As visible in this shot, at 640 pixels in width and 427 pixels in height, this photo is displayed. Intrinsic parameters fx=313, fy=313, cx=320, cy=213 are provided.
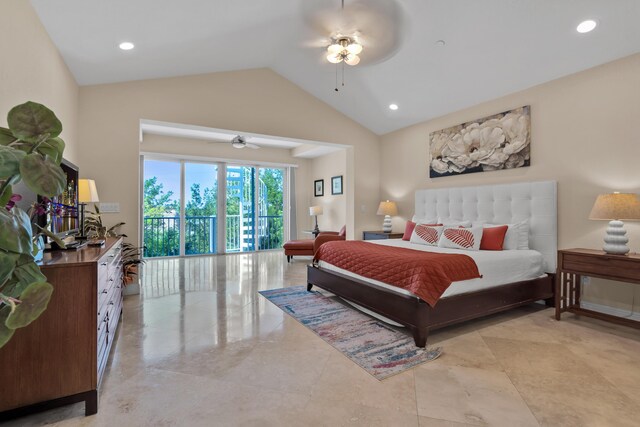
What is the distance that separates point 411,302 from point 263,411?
136cm

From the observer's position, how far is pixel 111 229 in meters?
3.69

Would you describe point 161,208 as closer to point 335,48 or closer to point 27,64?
point 27,64

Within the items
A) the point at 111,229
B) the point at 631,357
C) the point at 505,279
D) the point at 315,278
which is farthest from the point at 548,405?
the point at 111,229

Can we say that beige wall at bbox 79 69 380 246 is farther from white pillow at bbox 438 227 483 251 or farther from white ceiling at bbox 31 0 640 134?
white pillow at bbox 438 227 483 251

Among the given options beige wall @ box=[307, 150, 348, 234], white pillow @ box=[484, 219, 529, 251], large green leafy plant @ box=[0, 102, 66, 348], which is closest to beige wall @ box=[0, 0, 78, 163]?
large green leafy plant @ box=[0, 102, 66, 348]

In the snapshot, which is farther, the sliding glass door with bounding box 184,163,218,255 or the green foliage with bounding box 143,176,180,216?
the sliding glass door with bounding box 184,163,218,255

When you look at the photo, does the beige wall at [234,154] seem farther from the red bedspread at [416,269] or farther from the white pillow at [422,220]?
the red bedspread at [416,269]

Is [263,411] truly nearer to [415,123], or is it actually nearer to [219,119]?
[219,119]

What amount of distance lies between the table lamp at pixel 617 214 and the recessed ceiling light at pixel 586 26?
1.49m

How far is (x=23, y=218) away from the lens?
3.56 ft

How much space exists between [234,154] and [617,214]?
6.54 metres

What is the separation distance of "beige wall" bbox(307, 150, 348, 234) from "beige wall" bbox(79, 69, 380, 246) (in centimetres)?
166

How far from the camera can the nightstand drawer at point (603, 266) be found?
2.61 meters

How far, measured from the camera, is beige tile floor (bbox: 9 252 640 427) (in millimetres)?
1634
